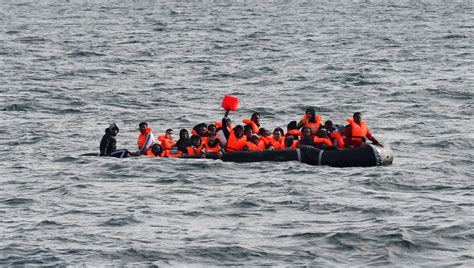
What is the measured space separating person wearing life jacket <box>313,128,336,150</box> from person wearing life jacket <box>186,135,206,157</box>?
3.38m

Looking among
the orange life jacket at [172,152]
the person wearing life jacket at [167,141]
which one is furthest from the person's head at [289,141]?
the person wearing life jacket at [167,141]

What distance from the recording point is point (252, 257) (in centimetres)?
2020

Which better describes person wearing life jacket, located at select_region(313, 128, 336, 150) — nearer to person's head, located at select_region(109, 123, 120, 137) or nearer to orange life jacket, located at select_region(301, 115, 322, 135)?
orange life jacket, located at select_region(301, 115, 322, 135)

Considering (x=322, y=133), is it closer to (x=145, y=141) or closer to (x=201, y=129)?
(x=201, y=129)

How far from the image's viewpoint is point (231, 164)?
98.9 feet

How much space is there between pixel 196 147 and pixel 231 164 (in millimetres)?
1202

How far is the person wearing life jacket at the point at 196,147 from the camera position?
30375 millimetres

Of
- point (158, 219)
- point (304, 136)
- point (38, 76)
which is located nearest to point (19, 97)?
point (38, 76)

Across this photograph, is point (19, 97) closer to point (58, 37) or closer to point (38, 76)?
point (38, 76)

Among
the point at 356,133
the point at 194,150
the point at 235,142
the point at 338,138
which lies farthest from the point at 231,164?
the point at 356,133

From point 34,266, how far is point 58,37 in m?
54.6

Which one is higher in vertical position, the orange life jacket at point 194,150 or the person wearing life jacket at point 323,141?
the person wearing life jacket at point 323,141

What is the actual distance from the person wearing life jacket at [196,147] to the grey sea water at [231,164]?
304 millimetres

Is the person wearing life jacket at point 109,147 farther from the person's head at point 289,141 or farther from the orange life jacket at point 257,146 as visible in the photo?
the person's head at point 289,141
